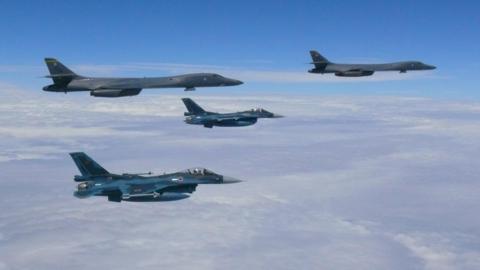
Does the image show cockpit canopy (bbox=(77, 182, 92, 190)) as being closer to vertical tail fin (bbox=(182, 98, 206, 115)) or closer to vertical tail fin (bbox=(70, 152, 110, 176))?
vertical tail fin (bbox=(70, 152, 110, 176))

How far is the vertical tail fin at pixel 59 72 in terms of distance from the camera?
7012cm

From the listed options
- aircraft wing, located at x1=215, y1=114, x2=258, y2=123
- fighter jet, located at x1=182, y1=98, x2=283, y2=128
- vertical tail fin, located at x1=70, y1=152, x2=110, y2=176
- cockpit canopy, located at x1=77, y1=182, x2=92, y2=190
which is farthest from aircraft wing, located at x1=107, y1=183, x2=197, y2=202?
aircraft wing, located at x1=215, y1=114, x2=258, y2=123

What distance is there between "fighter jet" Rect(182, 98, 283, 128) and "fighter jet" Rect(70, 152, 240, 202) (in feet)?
96.1

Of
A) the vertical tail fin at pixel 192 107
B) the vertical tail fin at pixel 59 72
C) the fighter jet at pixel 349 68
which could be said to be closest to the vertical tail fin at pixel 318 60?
the fighter jet at pixel 349 68

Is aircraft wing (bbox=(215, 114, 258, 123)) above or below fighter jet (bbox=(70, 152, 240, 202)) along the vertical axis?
above

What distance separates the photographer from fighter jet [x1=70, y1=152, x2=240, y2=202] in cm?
5314

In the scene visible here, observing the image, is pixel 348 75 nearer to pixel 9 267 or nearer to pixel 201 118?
pixel 201 118

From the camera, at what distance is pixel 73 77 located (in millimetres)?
72312

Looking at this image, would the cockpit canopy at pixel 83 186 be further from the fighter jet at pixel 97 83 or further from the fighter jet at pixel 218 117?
the fighter jet at pixel 218 117

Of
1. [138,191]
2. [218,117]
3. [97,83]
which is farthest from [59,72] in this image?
[218,117]

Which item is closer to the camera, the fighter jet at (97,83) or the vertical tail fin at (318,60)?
the fighter jet at (97,83)

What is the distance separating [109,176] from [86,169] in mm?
2974

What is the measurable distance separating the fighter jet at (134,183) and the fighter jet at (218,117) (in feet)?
96.1

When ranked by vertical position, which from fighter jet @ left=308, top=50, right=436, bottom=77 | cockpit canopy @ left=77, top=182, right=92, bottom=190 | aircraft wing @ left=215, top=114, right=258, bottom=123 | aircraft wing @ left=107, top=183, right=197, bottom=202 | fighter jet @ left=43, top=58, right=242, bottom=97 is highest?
fighter jet @ left=308, top=50, right=436, bottom=77
